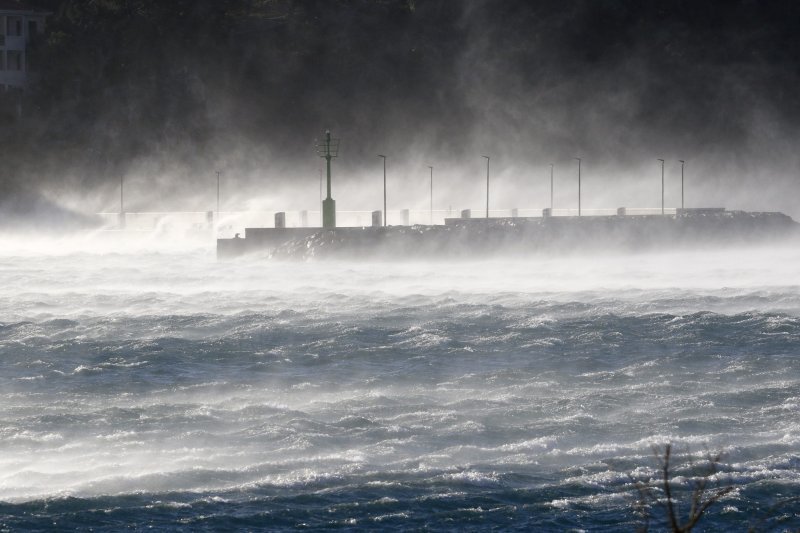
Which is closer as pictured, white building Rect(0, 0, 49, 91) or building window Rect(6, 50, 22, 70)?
white building Rect(0, 0, 49, 91)

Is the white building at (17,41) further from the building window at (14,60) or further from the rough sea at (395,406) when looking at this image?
the rough sea at (395,406)

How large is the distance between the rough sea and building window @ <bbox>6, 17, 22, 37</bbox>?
331 ft

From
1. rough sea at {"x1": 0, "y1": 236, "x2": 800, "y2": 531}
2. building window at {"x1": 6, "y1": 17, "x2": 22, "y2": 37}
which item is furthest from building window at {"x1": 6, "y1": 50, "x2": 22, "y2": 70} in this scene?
rough sea at {"x1": 0, "y1": 236, "x2": 800, "y2": 531}

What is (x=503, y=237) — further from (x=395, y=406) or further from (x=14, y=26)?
(x=14, y=26)

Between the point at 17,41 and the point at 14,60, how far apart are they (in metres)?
3.09

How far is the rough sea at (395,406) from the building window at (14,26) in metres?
101

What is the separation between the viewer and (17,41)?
16238cm

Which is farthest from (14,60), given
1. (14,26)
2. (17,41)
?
(14,26)

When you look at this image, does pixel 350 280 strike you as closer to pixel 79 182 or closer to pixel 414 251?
pixel 414 251

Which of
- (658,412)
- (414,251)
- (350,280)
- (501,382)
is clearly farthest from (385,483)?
(414,251)

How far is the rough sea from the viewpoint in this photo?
25.0 metres

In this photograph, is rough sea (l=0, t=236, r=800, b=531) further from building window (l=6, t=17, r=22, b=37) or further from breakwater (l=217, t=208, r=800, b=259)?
building window (l=6, t=17, r=22, b=37)

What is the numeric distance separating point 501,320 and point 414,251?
117 ft

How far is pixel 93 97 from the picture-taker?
164750 mm
